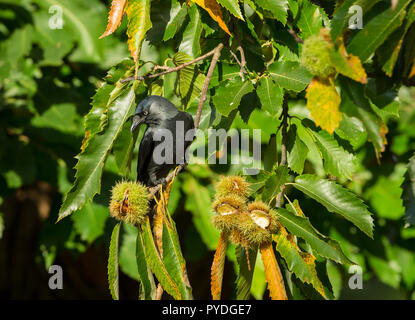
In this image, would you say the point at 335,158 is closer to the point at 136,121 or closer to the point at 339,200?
the point at 339,200

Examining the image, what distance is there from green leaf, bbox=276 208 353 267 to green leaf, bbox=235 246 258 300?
A: 0.18m

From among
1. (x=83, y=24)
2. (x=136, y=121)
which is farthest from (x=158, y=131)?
(x=83, y=24)

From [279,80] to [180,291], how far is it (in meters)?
0.66

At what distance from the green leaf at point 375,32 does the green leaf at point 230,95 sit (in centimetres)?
35

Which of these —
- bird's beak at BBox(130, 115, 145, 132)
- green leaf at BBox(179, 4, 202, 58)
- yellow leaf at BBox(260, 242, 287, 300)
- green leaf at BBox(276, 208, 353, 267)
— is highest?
green leaf at BBox(179, 4, 202, 58)

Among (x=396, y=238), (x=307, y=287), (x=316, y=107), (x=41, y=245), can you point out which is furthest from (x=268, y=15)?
(x=41, y=245)

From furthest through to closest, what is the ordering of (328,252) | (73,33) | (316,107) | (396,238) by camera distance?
(73,33), (396,238), (328,252), (316,107)

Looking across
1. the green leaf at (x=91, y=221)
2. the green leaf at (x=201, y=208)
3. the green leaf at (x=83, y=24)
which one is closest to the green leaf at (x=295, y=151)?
the green leaf at (x=201, y=208)

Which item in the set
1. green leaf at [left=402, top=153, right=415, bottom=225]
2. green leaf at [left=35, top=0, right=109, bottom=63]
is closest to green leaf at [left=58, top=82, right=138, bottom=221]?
green leaf at [left=402, top=153, right=415, bottom=225]

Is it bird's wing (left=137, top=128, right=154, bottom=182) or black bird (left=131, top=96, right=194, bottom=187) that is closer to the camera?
black bird (left=131, top=96, right=194, bottom=187)

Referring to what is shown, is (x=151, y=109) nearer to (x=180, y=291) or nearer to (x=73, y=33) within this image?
(x=180, y=291)

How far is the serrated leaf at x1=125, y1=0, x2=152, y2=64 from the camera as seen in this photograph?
1.48m

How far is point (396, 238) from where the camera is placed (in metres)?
2.97

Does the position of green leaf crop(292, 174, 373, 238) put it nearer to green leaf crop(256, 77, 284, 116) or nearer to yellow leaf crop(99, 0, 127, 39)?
green leaf crop(256, 77, 284, 116)
